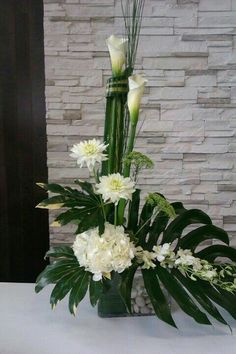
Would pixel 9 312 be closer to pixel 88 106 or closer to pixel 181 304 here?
pixel 181 304

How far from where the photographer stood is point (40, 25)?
1418mm

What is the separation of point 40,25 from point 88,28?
189mm

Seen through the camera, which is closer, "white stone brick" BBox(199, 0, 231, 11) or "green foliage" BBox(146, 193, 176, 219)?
"green foliage" BBox(146, 193, 176, 219)

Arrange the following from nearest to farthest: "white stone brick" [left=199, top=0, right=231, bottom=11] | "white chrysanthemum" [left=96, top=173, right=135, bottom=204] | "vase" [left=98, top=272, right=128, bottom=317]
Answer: "white chrysanthemum" [left=96, top=173, right=135, bottom=204] → "vase" [left=98, top=272, right=128, bottom=317] → "white stone brick" [left=199, top=0, right=231, bottom=11]

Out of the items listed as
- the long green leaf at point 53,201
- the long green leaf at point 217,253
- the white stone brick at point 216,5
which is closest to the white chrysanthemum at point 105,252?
the long green leaf at point 53,201

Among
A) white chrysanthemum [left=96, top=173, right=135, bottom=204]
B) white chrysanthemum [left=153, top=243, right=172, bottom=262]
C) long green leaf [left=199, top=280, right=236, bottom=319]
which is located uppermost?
white chrysanthemum [left=96, top=173, right=135, bottom=204]

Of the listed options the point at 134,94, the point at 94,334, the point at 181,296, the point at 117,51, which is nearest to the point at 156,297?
the point at 181,296

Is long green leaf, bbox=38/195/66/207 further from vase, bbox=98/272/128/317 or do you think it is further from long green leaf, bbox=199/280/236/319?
long green leaf, bbox=199/280/236/319

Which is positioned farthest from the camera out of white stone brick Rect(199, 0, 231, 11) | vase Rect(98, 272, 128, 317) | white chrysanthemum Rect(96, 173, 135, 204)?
white stone brick Rect(199, 0, 231, 11)

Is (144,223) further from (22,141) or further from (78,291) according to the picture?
(22,141)

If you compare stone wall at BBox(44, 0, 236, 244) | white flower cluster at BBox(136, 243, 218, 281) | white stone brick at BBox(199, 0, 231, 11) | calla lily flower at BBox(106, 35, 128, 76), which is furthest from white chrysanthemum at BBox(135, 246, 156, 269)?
white stone brick at BBox(199, 0, 231, 11)

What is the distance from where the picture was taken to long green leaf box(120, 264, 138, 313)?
2.53ft

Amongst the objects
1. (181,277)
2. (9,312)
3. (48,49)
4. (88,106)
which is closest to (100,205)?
(181,277)

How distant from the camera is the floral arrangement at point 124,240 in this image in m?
0.77
